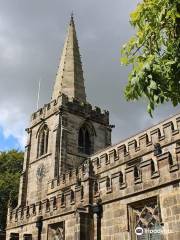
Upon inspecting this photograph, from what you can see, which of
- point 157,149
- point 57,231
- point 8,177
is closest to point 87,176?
point 57,231

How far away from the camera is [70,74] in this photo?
36.5 metres

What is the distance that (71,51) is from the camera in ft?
127

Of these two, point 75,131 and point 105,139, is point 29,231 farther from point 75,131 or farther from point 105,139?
point 105,139

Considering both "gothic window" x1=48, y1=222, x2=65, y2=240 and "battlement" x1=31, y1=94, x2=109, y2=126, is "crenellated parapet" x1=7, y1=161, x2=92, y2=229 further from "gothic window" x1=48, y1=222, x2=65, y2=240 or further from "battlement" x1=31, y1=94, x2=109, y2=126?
"battlement" x1=31, y1=94, x2=109, y2=126

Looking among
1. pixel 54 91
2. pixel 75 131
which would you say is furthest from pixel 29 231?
pixel 54 91

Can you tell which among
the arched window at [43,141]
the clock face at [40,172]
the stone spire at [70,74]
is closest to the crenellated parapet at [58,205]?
the clock face at [40,172]

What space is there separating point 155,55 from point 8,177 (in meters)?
34.3

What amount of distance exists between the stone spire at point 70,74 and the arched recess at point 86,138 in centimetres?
361

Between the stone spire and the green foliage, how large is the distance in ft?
33.1

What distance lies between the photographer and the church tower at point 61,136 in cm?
2919

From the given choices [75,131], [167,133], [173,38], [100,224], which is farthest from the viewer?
[75,131]

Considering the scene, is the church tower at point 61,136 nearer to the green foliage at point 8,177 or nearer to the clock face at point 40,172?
the clock face at point 40,172

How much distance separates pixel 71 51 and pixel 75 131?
11.4 meters

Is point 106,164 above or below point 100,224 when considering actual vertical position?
above
